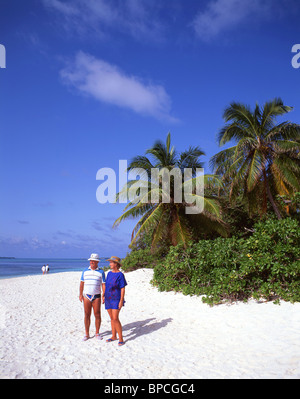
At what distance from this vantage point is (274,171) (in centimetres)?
1181

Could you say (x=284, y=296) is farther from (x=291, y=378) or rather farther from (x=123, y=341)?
(x=123, y=341)

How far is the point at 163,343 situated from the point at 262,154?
9319 millimetres

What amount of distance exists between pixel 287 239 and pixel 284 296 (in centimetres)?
164

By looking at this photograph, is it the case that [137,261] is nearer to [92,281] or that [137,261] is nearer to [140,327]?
[140,327]

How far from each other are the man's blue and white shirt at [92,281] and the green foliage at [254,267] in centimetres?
417

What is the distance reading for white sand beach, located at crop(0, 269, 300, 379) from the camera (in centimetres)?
407

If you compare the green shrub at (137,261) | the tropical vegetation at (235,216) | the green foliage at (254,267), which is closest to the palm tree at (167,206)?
the tropical vegetation at (235,216)

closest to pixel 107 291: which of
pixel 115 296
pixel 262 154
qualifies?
pixel 115 296

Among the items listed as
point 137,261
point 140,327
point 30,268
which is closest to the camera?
point 140,327

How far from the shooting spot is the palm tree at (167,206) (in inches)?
455

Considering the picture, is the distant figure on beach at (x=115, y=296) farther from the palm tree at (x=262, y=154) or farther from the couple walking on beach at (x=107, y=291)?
the palm tree at (x=262, y=154)

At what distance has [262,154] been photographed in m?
11.8

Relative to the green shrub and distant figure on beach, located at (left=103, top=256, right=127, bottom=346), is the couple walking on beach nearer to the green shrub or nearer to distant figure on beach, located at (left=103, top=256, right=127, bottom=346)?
distant figure on beach, located at (left=103, top=256, right=127, bottom=346)
